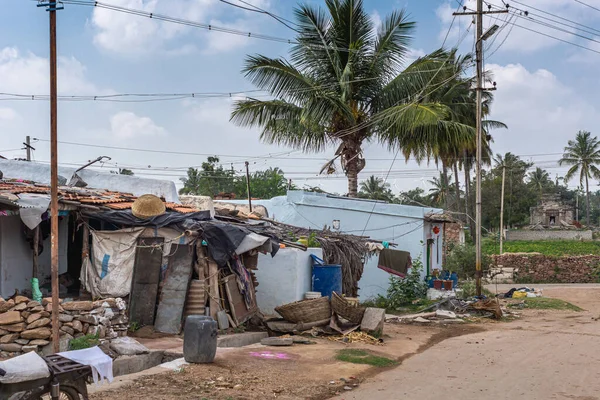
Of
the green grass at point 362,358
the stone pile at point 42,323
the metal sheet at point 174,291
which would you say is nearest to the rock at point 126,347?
the stone pile at point 42,323

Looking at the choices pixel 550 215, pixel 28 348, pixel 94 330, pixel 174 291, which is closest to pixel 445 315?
pixel 174 291

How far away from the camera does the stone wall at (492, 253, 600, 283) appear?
42.7 meters

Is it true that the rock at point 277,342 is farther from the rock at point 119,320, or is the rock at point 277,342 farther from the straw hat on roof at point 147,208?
the straw hat on roof at point 147,208

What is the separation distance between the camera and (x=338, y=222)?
2612 centimetres

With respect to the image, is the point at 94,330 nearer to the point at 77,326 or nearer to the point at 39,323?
the point at 77,326

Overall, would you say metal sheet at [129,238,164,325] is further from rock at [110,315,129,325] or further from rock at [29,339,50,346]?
rock at [29,339,50,346]

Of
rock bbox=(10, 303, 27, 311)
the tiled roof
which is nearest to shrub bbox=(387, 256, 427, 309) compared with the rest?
the tiled roof

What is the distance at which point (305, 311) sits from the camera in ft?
48.1

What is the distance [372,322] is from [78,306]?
6663mm

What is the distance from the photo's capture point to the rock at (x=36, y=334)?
10.7 metres

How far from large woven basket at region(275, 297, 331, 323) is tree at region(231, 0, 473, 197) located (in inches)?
341

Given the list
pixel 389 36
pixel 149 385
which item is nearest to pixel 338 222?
pixel 389 36

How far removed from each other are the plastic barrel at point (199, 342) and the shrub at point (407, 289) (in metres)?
13.4

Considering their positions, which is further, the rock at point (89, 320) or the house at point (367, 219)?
the house at point (367, 219)
